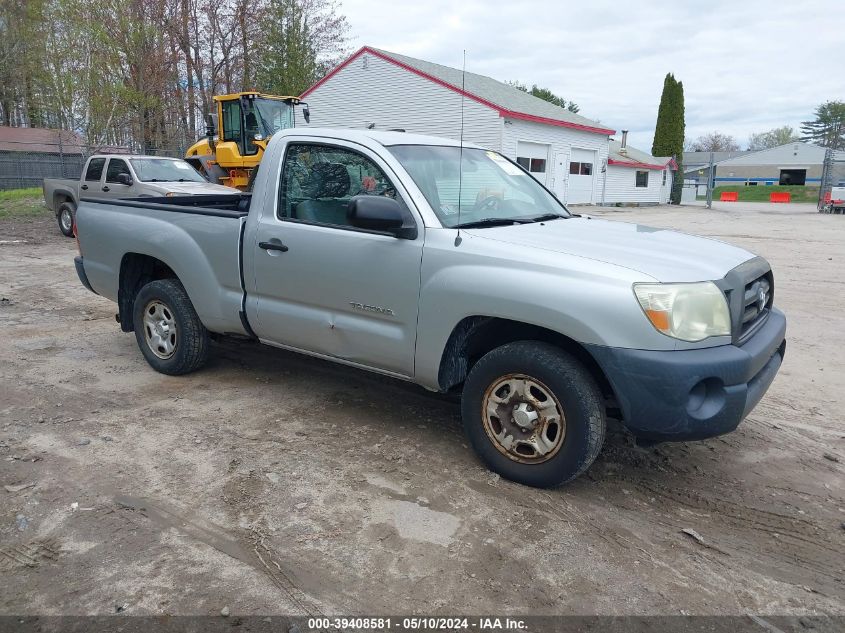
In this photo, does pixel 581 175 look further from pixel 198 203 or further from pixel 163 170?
pixel 198 203

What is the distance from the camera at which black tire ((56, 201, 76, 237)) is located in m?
15.0

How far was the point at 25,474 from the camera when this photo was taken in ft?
12.0

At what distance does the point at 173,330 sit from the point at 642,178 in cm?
4046

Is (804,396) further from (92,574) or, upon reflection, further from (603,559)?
(92,574)

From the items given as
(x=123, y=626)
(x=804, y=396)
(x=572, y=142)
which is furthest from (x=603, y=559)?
(x=572, y=142)

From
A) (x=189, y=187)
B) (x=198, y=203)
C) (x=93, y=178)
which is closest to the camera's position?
(x=198, y=203)

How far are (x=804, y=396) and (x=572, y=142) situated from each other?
28.5 metres

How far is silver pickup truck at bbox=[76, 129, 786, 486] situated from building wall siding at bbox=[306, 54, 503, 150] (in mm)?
22535

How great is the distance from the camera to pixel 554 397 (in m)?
3.36

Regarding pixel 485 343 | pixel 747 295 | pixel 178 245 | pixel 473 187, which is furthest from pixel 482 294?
pixel 178 245

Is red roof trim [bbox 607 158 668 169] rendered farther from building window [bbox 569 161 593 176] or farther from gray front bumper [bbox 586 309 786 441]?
gray front bumper [bbox 586 309 786 441]

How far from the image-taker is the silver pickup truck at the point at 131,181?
1288 cm

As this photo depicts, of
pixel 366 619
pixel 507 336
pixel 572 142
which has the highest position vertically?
pixel 572 142

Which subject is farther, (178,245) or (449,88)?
(449,88)
